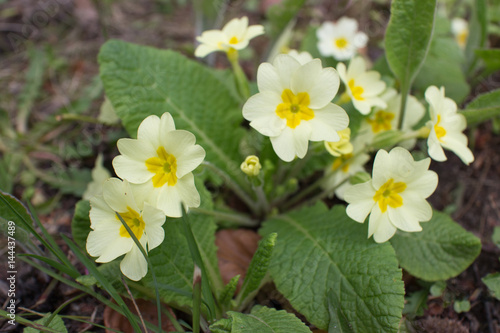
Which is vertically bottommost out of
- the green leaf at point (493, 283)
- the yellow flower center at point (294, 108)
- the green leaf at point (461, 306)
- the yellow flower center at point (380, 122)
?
the green leaf at point (461, 306)

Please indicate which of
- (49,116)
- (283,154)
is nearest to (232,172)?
(283,154)

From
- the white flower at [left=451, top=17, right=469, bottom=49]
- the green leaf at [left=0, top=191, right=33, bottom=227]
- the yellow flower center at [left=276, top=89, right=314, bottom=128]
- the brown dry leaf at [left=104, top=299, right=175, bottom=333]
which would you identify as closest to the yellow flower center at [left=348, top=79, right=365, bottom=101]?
the yellow flower center at [left=276, top=89, right=314, bottom=128]

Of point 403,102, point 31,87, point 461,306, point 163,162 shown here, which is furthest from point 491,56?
point 31,87

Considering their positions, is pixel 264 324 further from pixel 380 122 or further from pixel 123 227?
pixel 380 122

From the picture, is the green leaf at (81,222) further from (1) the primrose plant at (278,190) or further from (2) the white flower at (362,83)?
(2) the white flower at (362,83)

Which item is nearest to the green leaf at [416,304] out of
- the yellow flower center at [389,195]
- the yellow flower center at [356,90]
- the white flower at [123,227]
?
the yellow flower center at [389,195]

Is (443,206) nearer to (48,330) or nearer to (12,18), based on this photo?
(48,330)

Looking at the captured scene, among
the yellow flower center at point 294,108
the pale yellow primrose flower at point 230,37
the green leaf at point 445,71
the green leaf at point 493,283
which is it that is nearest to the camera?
the yellow flower center at point 294,108
